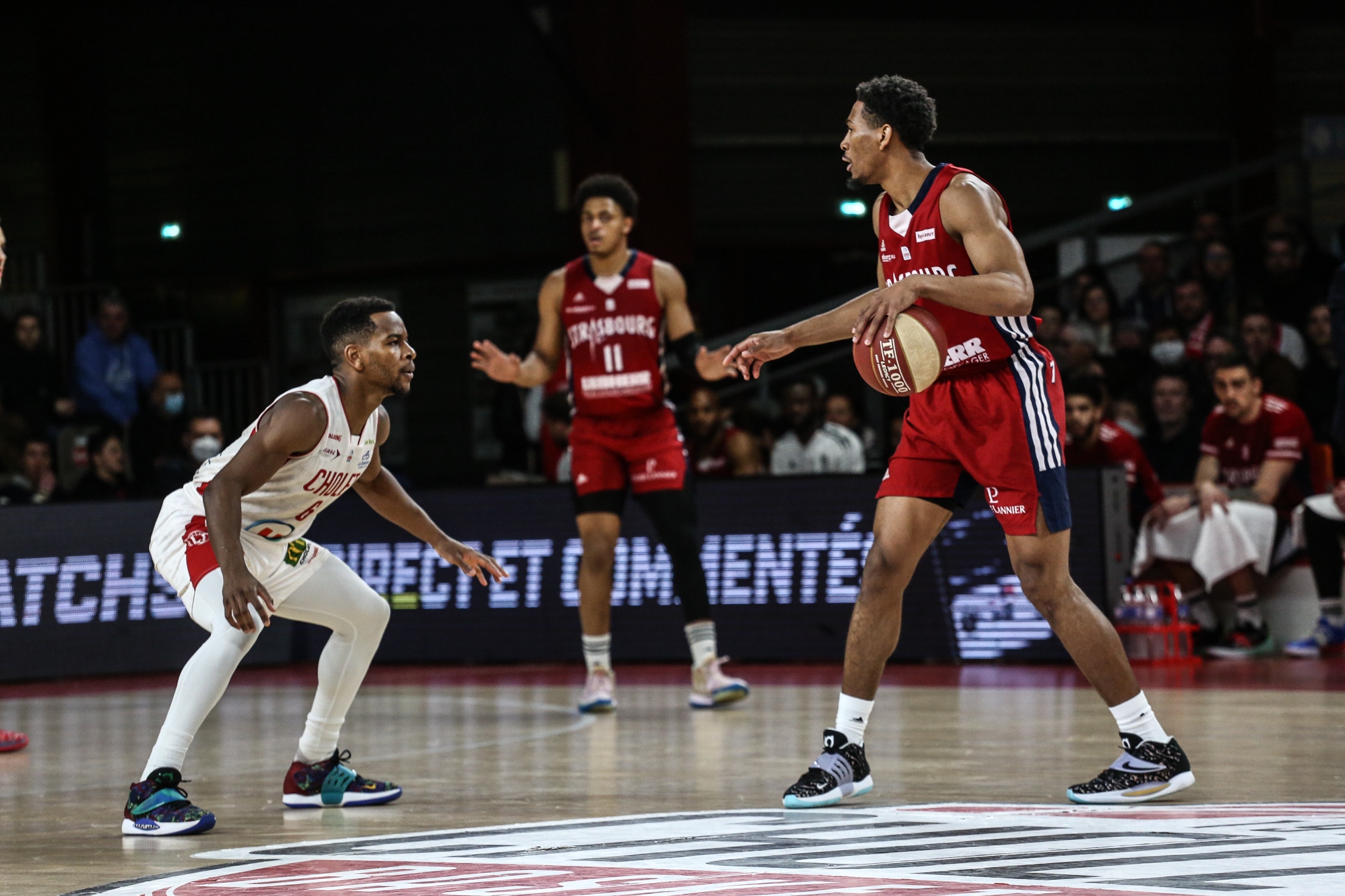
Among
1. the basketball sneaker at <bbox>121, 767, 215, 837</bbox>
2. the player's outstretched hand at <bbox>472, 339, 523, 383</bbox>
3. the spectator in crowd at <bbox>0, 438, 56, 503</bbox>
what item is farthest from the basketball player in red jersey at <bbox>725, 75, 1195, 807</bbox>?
the spectator in crowd at <bbox>0, 438, 56, 503</bbox>

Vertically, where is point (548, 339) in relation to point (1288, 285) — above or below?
below

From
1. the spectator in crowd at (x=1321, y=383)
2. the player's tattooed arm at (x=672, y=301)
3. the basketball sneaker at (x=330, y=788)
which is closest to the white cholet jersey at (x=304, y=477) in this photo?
the basketball sneaker at (x=330, y=788)

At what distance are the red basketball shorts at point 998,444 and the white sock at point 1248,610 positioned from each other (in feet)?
16.7

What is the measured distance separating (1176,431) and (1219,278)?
2333mm

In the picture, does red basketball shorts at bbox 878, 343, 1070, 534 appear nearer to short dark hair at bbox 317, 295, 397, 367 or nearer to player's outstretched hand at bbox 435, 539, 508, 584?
player's outstretched hand at bbox 435, 539, 508, 584

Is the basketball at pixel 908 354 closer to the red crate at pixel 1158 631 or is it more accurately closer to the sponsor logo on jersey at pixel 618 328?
the sponsor logo on jersey at pixel 618 328

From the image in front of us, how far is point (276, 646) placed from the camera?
36.8ft

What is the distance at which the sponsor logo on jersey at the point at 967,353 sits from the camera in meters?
5.16

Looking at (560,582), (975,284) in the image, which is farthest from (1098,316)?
(975,284)

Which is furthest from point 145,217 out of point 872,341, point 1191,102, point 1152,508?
point 872,341

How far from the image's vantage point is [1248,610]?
9883 millimetres

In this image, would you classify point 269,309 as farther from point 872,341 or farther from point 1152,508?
point 872,341

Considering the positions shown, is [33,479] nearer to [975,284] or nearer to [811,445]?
[811,445]

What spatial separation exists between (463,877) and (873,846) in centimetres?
101
